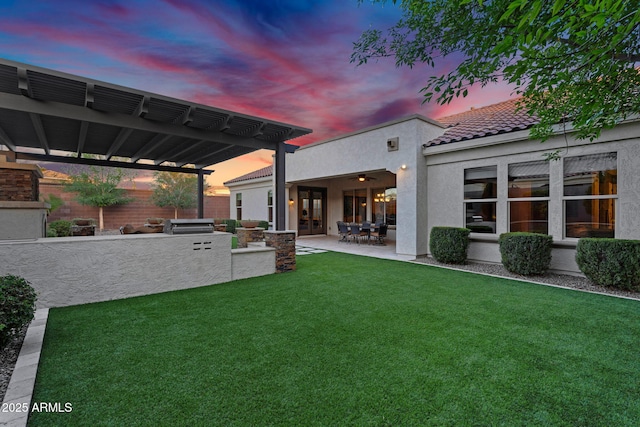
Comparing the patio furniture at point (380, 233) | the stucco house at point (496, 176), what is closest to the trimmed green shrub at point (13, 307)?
the stucco house at point (496, 176)

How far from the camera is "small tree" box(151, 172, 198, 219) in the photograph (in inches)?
873

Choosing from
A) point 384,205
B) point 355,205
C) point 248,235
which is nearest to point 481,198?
point 384,205

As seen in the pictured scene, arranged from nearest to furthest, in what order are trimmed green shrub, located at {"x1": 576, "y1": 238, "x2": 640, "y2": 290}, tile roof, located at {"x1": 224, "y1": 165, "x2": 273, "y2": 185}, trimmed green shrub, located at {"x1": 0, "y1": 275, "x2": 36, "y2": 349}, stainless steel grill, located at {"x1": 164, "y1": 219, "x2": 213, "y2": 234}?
trimmed green shrub, located at {"x1": 0, "y1": 275, "x2": 36, "y2": 349} < trimmed green shrub, located at {"x1": 576, "y1": 238, "x2": 640, "y2": 290} < stainless steel grill, located at {"x1": 164, "y1": 219, "x2": 213, "y2": 234} < tile roof, located at {"x1": 224, "y1": 165, "x2": 273, "y2": 185}

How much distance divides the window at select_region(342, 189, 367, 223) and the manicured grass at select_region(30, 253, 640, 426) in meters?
10.6

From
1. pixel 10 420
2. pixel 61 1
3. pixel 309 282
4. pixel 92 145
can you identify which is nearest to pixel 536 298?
pixel 309 282

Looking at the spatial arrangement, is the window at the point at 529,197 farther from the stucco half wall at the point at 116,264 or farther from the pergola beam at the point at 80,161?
the pergola beam at the point at 80,161

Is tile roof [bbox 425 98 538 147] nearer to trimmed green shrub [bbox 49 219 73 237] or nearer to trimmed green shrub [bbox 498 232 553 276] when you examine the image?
trimmed green shrub [bbox 498 232 553 276]

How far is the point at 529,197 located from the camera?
7715mm

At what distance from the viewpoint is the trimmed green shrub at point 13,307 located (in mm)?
2863

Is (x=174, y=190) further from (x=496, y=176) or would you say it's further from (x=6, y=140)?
(x=496, y=176)

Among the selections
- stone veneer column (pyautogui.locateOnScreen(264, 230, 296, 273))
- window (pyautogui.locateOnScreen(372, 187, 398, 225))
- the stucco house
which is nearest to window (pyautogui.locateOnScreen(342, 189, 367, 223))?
→ window (pyautogui.locateOnScreen(372, 187, 398, 225))

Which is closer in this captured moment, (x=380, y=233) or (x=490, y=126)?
(x=490, y=126)

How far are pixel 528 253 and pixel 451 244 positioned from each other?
73.7 inches

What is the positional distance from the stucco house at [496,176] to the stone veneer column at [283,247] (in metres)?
4.39
